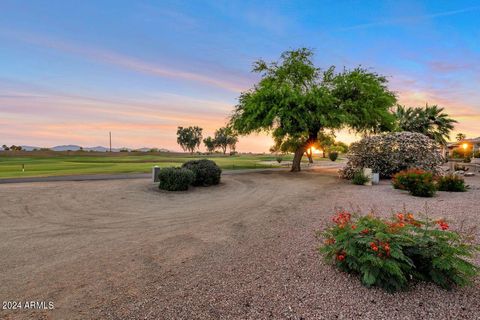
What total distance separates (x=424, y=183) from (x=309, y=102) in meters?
10.9

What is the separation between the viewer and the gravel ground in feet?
11.0

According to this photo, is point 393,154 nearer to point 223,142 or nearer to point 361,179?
point 361,179

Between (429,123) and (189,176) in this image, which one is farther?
(429,123)

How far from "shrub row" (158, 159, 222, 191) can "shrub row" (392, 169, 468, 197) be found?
10.2 metres

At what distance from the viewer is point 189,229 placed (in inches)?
282

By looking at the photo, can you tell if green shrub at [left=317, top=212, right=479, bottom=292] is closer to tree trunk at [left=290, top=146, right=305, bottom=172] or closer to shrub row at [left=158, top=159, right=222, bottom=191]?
shrub row at [left=158, top=159, right=222, bottom=191]

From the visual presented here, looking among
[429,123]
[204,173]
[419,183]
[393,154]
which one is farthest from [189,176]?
[429,123]

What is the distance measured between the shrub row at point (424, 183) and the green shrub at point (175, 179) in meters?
11.2

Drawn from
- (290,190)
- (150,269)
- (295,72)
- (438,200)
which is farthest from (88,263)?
(295,72)

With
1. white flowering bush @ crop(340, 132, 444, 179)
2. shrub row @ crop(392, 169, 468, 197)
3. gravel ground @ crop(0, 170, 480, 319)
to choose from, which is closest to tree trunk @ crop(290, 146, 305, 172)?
white flowering bush @ crop(340, 132, 444, 179)

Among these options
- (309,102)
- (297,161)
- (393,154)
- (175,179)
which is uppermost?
(309,102)

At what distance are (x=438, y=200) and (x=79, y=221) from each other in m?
13.9

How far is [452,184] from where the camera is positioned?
1295cm

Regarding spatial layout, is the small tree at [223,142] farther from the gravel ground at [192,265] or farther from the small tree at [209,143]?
the gravel ground at [192,265]
